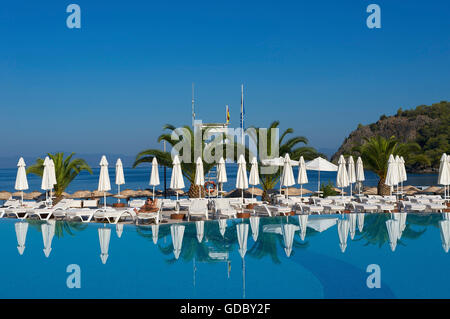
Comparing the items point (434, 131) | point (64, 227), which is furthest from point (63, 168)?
point (434, 131)

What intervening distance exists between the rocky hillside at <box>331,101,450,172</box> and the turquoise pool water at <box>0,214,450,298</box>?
45.2 metres

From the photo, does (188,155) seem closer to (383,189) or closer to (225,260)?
(383,189)

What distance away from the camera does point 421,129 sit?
225 ft

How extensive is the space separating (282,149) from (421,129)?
193 ft

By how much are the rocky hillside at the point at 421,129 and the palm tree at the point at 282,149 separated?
35.7m

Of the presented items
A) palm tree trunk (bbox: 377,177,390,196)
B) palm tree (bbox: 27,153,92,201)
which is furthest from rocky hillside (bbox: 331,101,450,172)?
palm tree (bbox: 27,153,92,201)

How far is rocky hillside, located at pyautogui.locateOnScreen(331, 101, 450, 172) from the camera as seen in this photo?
60781 mm

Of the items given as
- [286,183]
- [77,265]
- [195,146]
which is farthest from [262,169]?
[77,265]

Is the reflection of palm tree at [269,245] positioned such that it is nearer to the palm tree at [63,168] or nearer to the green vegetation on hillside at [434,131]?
the palm tree at [63,168]

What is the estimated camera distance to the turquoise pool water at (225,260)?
6348 millimetres

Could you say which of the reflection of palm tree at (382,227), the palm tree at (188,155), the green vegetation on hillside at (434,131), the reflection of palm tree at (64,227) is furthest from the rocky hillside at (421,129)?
the reflection of palm tree at (64,227)

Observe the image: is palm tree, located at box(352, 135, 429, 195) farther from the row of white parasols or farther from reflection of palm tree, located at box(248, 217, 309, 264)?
reflection of palm tree, located at box(248, 217, 309, 264)

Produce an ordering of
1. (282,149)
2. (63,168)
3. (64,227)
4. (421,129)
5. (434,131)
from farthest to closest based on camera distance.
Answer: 1. (421,129)
2. (434,131)
3. (282,149)
4. (63,168)
5. (64,227)
